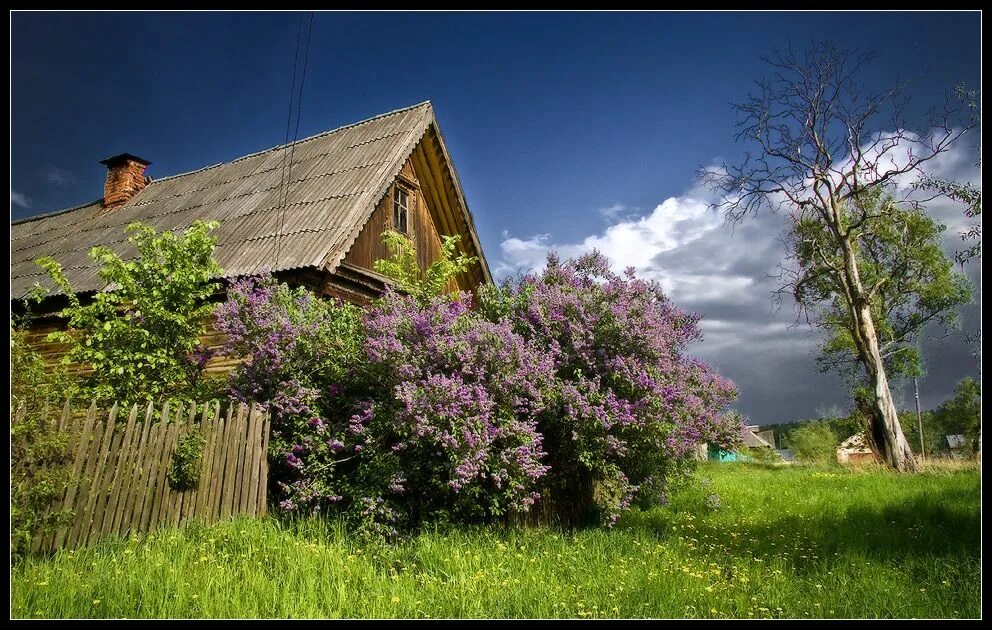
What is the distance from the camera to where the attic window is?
46.6 ft

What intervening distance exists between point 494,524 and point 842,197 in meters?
15.8

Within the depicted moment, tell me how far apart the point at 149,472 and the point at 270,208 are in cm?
856

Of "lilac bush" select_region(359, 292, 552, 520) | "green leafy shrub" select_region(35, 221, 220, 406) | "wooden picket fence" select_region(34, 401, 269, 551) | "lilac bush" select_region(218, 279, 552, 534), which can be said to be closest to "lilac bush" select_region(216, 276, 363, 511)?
"lilac bush" select_region(218, 279, 552, 534)

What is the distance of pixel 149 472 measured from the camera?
18.6ft

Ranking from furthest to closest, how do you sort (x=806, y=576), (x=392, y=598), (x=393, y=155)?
(x=393, y=155), (x=806, y=576), (x=392, y=598)

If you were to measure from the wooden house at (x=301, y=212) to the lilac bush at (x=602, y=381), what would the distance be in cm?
450

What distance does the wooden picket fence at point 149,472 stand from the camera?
528 cm

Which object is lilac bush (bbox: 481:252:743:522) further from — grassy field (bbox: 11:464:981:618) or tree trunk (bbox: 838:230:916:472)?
tree trunk (bbox: 838:230:916:472)

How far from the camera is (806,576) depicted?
5488mm

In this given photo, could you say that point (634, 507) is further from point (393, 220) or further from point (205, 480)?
point (393, 220)

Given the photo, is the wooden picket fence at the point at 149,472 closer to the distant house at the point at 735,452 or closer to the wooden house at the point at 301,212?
the wooden house at the point at 301,212

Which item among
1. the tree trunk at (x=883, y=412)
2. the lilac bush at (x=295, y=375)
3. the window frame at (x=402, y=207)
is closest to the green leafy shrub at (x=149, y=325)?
the lilac bush at (x=295, y=375)

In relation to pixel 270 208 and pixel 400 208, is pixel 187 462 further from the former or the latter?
pixel 400 208
